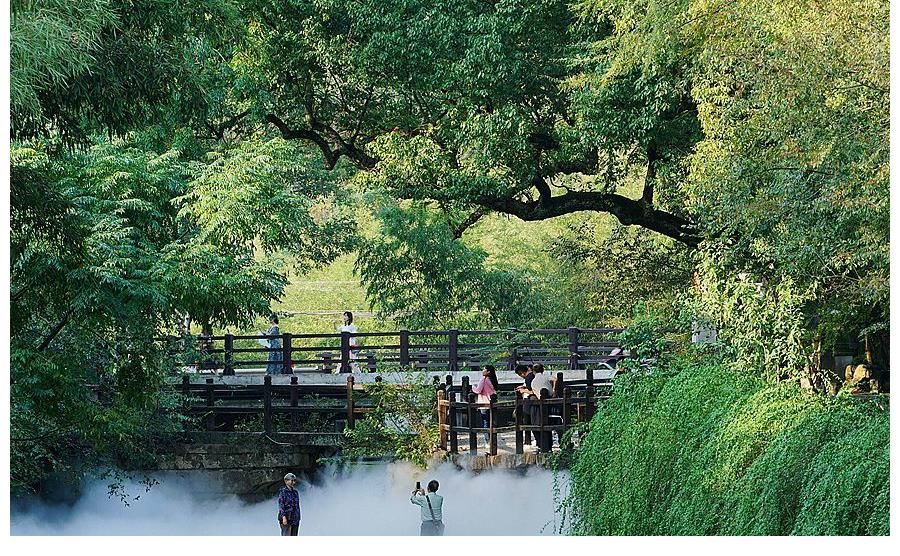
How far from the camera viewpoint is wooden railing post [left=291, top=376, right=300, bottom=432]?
10.5 m

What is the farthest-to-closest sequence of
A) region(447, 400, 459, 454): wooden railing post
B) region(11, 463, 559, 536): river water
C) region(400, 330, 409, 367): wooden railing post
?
region(400, 330, 409, 367): wooden railing post → region(447, 400, 459, 454): wooden railing post → region(11, 463, 559, 536): river water

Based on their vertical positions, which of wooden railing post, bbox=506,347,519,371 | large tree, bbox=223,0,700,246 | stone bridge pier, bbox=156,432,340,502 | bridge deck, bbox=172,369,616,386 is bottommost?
stone bridge pier, bbox=156,432,340,502

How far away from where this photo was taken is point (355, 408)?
10258mm

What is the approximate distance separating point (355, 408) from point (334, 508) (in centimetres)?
78

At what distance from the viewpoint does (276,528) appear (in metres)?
9.72

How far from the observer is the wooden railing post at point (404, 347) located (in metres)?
10.9

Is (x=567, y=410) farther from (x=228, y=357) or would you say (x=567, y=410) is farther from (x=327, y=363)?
(x=228, y=357)

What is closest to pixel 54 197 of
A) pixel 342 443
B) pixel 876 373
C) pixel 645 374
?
pixel 645 374

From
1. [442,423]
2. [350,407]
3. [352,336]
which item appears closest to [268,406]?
[350,407]

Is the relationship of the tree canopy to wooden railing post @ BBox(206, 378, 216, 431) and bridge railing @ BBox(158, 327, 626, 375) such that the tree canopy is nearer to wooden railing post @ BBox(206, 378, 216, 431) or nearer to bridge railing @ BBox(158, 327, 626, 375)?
bridge railing @ BBox(158, 327, 626, 375)

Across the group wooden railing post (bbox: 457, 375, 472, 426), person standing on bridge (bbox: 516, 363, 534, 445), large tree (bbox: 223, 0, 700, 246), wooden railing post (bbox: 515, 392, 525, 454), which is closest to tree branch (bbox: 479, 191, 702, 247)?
large tree (bbox: 223, 0, 700, 246)

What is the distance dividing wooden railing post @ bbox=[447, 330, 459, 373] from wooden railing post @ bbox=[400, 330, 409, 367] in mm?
355
